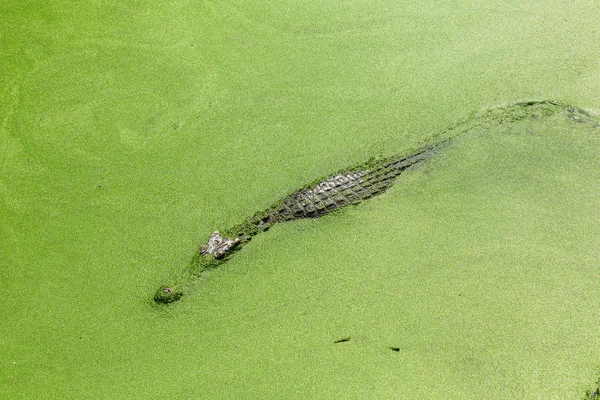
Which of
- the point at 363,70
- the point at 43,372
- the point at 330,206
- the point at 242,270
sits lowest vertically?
the point at 43,372

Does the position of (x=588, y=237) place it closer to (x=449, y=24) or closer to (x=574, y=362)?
(x=574, y=362)

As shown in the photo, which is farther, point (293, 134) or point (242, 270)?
point (293, 134)

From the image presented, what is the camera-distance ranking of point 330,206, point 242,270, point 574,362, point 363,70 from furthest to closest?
point 363,70
point 330,206
point 242,270
point 574,362

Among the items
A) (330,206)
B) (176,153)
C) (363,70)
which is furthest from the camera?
(363,70)

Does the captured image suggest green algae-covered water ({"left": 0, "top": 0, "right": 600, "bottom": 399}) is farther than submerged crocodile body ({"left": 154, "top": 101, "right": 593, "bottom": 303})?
No

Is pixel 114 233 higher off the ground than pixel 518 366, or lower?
higher

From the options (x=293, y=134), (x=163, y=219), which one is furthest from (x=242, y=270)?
(x=293, y=134)
